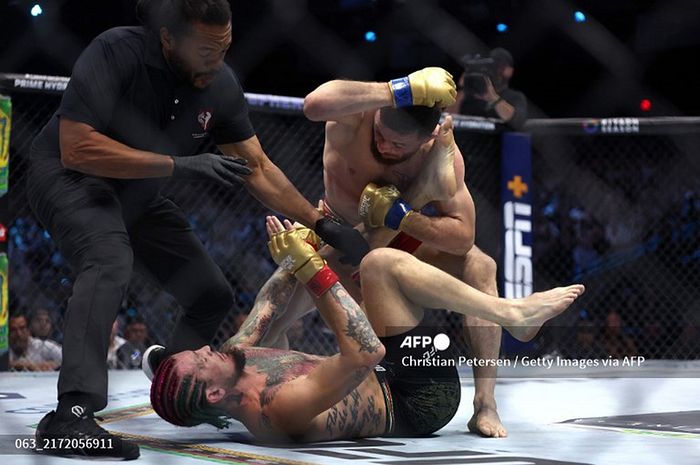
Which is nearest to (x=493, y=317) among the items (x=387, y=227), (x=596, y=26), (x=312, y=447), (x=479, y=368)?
(x=479, y=368)

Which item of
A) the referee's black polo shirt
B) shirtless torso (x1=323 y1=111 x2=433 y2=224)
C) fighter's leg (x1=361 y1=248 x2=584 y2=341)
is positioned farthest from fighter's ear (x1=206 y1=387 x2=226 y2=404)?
shirtless torso (x1=323 y1=111 x2=433 y2=224)

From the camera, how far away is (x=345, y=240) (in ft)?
7.66

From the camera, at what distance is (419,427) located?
84.1 inches

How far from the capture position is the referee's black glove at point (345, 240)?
2.34 metres

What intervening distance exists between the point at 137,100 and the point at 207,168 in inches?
8.8

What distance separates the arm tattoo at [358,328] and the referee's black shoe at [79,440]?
446mm

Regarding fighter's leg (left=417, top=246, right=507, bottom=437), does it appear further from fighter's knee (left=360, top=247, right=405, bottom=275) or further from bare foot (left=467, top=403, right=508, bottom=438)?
fighter's knee (left=360, top=247, right=405, bottom=275)

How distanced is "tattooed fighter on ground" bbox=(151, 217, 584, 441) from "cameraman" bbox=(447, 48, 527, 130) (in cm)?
159

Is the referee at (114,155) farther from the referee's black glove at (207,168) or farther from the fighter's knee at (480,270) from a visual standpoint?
the fighter's knee at (480,270)

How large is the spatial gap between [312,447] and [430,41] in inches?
123

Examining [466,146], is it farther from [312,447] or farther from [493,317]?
[312,447]

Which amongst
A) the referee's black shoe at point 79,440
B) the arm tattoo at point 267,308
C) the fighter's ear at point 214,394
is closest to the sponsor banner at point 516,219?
the arm tattoo at point 267,308

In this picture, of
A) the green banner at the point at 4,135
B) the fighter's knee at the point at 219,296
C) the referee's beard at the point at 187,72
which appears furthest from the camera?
the green banner at the point at 4,135

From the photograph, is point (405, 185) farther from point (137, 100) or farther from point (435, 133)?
point (137, 100)
